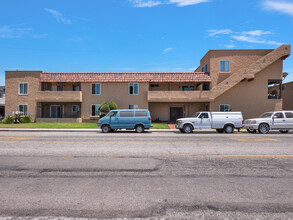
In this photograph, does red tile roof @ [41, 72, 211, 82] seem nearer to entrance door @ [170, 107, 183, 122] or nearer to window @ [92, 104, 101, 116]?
window @ [92, 104, 101, 116]

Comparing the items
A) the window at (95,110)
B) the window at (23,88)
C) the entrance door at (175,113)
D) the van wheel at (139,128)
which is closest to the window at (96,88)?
the window at (95,110)

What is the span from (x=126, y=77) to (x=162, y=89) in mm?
5317

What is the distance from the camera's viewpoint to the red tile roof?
2625 cm

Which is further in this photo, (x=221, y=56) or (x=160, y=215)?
(x=221, y=56)

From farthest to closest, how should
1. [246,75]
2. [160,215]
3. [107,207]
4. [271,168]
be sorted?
[246,75]
[271,168]
[107,207]
[160,215]

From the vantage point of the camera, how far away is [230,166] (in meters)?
5.67

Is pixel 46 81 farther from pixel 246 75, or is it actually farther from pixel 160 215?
pixel 160 215

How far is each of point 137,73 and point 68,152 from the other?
68.7 ft

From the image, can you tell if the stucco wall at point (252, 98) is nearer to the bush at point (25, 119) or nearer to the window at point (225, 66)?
the window at point (225, 66)

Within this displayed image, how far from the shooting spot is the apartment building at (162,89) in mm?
25484

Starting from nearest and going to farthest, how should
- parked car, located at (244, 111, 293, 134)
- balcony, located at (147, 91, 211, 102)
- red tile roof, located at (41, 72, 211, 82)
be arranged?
parked car, located at (244, 111, 293, 134) → balcony, located at (147, 91, 211, 102) → red tile roof, located at (41, 72, 211, 82)

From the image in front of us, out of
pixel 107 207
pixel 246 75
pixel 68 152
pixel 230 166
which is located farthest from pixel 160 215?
pixel 246 75

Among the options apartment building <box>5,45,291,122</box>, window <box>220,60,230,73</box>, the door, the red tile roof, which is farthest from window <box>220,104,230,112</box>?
the door

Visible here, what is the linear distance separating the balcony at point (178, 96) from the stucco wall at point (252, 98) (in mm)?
2148
